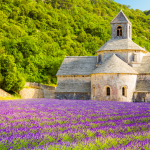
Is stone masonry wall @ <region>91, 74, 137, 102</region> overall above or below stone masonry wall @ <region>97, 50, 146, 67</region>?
below

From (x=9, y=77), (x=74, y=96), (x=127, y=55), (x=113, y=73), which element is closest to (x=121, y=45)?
(x=127, y=55)

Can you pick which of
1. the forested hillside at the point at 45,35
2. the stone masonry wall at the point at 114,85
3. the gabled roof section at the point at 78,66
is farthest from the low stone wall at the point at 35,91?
the stone masonry wall at the point at 114,85

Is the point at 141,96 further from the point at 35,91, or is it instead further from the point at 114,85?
the point at 35,91

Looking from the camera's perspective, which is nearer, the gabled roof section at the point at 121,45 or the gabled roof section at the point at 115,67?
the gabled roof section at the point at 115,67

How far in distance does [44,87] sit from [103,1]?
133 meters

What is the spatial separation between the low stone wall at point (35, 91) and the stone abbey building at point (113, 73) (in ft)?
14.1

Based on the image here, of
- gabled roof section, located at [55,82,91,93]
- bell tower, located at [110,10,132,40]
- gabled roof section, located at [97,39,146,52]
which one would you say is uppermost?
bell tower, located at [110,10,132,40]

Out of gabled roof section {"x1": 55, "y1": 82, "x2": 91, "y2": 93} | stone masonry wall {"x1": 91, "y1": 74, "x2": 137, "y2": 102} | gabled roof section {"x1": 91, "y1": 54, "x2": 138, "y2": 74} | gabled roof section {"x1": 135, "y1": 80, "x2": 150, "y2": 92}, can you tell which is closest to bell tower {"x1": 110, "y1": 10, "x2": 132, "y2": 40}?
gabled roof section {"x1": 91, "y1": 54, "x2": 138, "y2": 74}

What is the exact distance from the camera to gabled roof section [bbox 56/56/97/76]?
40906 millimetres

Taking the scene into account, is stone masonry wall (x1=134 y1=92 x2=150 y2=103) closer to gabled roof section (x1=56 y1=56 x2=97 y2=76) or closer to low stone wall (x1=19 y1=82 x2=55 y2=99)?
gabled roof section (x1=56 y1=56 x2=97 y2=76)

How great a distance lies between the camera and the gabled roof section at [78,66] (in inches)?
1610

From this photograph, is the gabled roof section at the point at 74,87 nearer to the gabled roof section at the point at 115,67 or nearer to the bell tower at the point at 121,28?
the gabled roof section at the point at 115,67

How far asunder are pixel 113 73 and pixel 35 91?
1564cm

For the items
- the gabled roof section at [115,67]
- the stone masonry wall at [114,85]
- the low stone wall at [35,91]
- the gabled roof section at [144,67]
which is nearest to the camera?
the stone masonry wall at [114,85]
